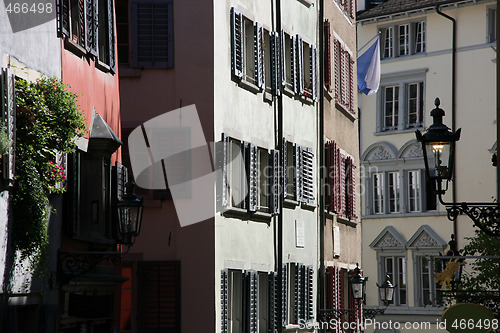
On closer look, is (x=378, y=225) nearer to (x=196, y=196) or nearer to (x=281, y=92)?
(x=281, y=92)

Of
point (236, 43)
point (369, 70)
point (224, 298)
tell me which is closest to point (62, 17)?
point (224, 298)

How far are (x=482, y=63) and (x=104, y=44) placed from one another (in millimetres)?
26264

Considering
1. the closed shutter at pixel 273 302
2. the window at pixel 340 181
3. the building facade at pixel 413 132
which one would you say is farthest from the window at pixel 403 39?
the closed shutter at pixel 273 302

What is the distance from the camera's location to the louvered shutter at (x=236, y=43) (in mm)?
20016

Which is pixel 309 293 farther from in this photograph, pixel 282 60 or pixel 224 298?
pixel 224 298

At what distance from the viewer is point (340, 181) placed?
27094mm

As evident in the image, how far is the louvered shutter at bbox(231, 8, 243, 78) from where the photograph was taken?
65.7 ft

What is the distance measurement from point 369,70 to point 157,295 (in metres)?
13.9

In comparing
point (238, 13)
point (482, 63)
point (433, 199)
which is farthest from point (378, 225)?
point (433, 199)

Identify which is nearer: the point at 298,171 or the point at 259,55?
the point at 259,55

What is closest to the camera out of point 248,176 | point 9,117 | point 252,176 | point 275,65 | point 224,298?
point 9,117

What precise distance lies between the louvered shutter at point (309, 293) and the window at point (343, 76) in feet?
16.9

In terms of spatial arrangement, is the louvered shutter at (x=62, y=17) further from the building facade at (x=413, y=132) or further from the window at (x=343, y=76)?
the building facade at (x=413, y=132)

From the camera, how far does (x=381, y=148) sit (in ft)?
138
